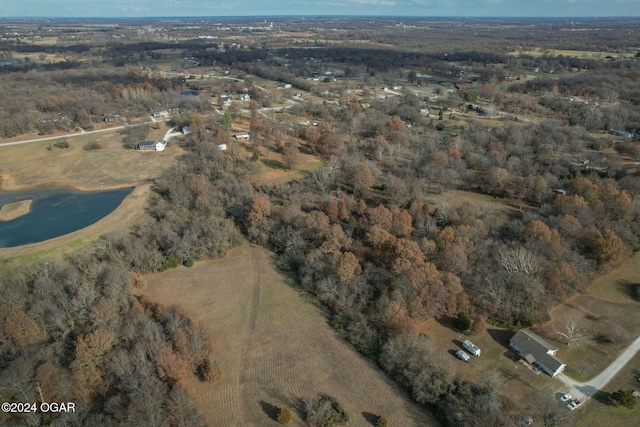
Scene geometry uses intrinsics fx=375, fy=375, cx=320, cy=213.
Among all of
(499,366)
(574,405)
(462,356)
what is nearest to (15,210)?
(462,356)

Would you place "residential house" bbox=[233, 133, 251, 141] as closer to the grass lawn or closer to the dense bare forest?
the dense bare forest

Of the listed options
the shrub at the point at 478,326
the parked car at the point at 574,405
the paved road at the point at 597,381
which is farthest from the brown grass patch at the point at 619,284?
the parked car at the point at 574,405

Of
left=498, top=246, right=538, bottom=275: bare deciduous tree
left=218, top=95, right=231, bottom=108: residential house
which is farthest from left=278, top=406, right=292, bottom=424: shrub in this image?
left=218, top=95, right=231, bottom=108: residential house

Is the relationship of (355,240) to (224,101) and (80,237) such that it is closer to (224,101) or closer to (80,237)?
(80,237)

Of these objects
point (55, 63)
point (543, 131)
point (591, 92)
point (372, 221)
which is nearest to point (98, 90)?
point (55, 63)

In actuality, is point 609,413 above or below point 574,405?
below

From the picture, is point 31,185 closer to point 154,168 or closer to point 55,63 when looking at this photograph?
point 154,168

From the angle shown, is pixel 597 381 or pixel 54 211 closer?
pixel 597 381
